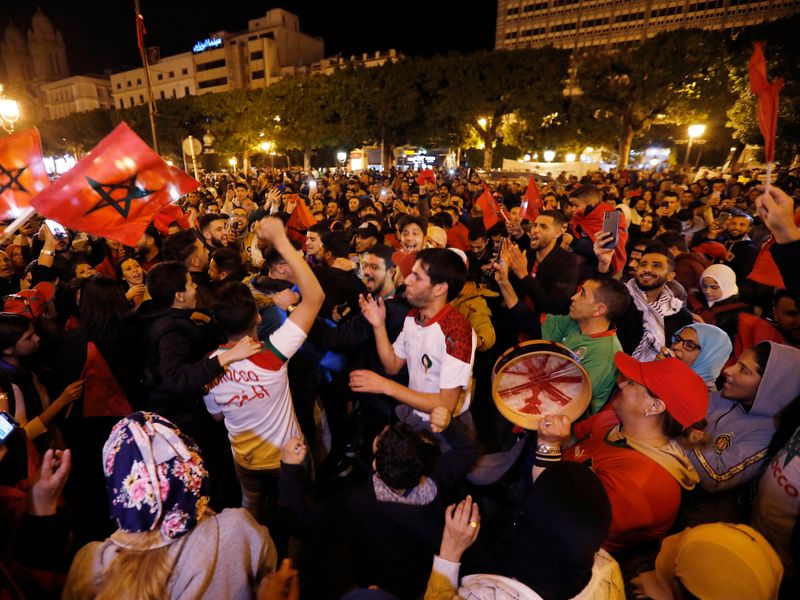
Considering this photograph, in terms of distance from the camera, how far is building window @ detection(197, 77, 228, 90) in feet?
248

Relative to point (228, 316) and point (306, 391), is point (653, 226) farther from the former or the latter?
point (228, 316)

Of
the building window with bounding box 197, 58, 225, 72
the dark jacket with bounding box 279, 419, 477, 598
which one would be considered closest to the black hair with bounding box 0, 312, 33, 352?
the dark jacket with bounding box 279, 419, 477, 598

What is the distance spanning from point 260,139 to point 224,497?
140 ft

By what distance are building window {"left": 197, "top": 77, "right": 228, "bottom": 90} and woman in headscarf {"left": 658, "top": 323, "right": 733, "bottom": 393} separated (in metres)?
89.0

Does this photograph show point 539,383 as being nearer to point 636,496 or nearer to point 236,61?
point 636,496

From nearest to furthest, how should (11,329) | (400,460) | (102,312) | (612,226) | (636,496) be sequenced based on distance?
(400,460)
(636,496)
(11,329)
(102,312)
(612,226)

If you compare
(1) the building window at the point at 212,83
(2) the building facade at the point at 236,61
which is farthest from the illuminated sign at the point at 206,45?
(1) the building window at the point at 212,83

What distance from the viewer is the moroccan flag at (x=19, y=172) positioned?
3.80 meters

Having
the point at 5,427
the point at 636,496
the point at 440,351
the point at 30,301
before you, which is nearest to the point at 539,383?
the point at 440,351

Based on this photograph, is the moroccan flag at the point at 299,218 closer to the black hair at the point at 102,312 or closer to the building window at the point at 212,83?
the black hair at the point at 102,312

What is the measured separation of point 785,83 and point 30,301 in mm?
31718

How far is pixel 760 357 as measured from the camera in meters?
2.62

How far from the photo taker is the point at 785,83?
2173 cm

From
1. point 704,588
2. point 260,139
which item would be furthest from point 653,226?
point 260,139
